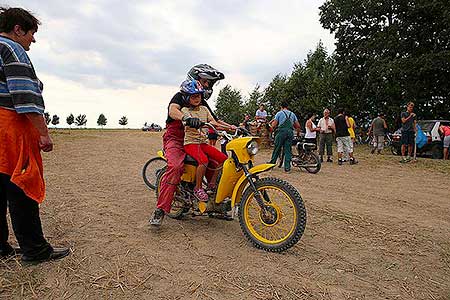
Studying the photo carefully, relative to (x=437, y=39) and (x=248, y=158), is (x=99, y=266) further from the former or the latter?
(x=437, y=39)

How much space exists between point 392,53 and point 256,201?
25637mm

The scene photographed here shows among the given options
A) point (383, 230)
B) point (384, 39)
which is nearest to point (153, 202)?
point (383, 230)

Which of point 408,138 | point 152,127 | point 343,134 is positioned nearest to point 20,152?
point 343,134

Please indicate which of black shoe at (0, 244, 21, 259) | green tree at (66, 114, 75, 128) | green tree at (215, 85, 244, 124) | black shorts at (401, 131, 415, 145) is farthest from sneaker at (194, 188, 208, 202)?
green tree at (66, 114, 75, 128)

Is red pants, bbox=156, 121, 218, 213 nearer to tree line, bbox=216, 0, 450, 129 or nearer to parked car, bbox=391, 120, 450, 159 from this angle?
parked car, bbox=391, 120, 450, 159

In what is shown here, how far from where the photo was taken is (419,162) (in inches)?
504

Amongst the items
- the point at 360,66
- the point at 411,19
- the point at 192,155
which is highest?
the point at 411,19

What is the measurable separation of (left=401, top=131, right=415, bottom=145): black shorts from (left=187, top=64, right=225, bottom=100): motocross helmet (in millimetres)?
10164

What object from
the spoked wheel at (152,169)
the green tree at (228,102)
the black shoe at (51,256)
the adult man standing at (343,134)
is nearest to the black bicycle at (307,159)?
the adult man standing at (343,134)

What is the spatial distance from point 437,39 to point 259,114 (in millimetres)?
15772

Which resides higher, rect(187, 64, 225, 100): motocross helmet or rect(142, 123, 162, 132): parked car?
rect(187, 64, 225, 100): motocross helmet

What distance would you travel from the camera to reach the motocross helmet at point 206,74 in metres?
4.63

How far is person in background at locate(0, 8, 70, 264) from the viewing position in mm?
2982

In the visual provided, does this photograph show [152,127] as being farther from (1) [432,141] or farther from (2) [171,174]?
(2) [171,174]
